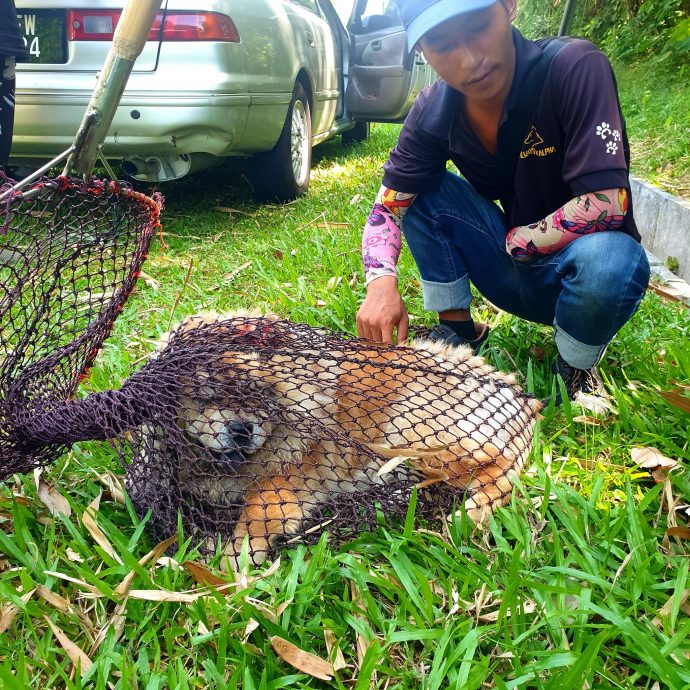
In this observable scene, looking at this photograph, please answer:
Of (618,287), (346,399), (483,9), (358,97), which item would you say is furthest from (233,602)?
(358,97)

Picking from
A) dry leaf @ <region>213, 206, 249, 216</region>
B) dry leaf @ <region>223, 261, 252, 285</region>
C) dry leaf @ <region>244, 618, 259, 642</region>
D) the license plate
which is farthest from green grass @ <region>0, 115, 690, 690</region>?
dry leaf @ <region>213, 206, 249, 216</region>

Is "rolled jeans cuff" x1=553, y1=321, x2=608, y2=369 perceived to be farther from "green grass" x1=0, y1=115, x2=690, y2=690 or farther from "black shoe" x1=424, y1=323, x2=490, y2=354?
"black shoe" x1=424, y1=323, x2=490, y2=354

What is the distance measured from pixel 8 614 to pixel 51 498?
502 mm

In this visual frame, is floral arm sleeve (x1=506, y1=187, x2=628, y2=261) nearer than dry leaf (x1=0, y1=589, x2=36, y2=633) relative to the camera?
No

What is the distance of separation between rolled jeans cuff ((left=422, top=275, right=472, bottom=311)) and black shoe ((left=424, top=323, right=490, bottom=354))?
0.35 ft

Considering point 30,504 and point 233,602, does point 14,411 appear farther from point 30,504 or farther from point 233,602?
point 233,602

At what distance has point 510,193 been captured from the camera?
8.61 ft

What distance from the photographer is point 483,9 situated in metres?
2.00

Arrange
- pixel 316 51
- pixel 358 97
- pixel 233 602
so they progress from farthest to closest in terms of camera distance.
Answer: pixel 358 97, pixel 316 51, pixel 233 602

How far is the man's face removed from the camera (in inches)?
79.7

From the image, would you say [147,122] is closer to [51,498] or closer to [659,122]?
[51,498]

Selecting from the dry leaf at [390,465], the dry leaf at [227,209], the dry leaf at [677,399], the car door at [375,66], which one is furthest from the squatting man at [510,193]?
the car door at [375,66]

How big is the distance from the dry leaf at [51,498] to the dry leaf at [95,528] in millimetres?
92

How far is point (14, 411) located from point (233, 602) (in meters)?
0.78
